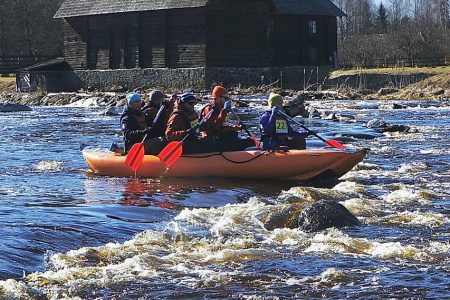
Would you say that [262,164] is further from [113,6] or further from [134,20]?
[113,6]

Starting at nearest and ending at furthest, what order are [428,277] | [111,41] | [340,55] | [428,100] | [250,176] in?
[428,277] → [250,176] → [428,100] → [111,41] → [340,55]

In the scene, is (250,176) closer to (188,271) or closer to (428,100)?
(188,271)

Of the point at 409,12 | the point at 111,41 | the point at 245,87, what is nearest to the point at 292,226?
the point at 245,87

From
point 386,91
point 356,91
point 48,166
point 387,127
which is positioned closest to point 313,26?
point 356,91

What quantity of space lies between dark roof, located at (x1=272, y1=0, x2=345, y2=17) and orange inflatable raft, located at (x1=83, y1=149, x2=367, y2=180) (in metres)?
35.3

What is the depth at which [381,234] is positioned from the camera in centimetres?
851

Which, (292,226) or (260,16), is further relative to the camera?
(260,16)

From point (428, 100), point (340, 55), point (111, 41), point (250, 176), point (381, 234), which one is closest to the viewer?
point (381, 234)

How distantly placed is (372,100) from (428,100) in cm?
244

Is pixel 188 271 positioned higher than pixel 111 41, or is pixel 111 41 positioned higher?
pixel 111 41

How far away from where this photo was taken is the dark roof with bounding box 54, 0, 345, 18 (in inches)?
1752

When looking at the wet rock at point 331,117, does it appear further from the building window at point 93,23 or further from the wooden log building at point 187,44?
the building window at point 93,23

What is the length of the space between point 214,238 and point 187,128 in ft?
14.6

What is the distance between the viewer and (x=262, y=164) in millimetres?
12148
